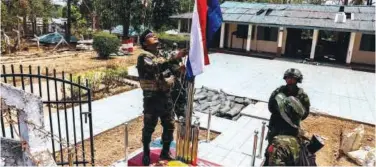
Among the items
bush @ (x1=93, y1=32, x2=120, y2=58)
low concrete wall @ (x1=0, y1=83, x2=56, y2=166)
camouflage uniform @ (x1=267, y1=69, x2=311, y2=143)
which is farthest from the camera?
bush @ (x1=93, y1=32, x2=120, y2=58)

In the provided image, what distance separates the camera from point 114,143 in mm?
5359

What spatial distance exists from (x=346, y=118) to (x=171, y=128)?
5.42 metres

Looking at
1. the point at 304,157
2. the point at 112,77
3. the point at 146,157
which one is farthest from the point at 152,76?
the point at 112,77

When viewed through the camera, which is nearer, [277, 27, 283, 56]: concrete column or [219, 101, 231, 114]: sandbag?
[219, 101, 231, 114]: sandbag

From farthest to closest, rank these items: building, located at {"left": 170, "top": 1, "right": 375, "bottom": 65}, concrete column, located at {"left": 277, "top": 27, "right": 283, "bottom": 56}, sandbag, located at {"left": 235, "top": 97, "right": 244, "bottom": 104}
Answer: concrete column, located at {"left": 277, "top": 27, "right": 283, "bottom": 56}, building, located at {"left": 170, "top": 1, "right": 375, "bottom": 65}, sandbag, located at {"left": 235, "top": 97, "right": 244, "bottom": 104}

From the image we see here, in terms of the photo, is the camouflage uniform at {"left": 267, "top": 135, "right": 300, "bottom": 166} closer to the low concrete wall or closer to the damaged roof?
the low concrete wall

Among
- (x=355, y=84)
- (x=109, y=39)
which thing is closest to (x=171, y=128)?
(x=355, y=84)

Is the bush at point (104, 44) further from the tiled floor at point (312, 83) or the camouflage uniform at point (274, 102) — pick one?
the camouflage uniform at point (274, 102)

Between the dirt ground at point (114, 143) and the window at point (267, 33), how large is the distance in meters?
15.1

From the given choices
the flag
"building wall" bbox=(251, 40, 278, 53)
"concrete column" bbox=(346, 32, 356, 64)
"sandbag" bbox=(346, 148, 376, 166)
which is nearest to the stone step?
"sandbag" bbox=(346, 148, 376, 166)

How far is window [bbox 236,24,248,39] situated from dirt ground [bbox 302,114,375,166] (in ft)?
44.8

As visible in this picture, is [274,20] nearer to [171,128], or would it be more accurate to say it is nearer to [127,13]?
[127,13]

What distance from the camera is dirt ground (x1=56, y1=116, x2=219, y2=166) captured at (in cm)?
477

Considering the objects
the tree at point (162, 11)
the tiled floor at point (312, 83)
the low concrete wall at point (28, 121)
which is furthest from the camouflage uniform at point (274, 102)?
the tree at point (162, 11)
